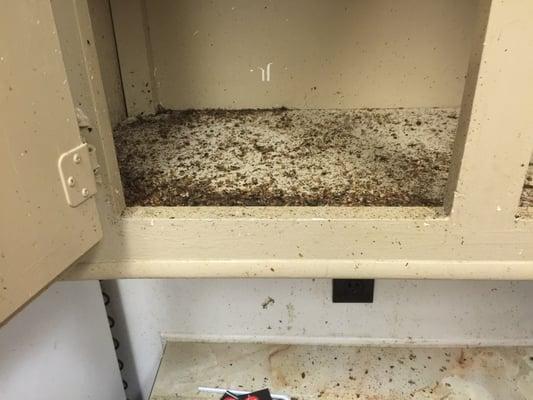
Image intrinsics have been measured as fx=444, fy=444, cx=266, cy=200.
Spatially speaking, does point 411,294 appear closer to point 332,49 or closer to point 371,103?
point 371,103

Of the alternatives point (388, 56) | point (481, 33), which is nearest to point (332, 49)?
point (388, 56)

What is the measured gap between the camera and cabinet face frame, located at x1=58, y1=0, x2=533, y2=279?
49 cm

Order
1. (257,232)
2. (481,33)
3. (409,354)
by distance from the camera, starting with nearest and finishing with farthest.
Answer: (481,33), (257,232), (409,354)

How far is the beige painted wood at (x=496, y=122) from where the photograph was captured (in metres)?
0.42

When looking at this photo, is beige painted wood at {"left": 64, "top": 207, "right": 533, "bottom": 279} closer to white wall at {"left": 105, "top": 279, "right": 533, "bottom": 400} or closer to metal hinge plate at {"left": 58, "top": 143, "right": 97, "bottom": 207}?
metal hinge plate at {"left": 58, "top": 143, "right": 97, "bottom": 207}

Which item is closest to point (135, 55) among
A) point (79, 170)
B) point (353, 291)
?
point (79, 170)

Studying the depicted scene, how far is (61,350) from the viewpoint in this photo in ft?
2.67

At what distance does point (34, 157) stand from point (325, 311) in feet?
2.47

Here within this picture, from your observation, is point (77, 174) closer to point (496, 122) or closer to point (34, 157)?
point (34, 157)

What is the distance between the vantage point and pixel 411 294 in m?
0.97

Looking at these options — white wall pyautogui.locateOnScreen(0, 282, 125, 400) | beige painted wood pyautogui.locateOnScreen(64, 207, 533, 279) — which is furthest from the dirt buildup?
white wall pyautogui.locateOnScreen(0, 282, 125, 400)

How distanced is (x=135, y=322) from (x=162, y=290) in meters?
0.13

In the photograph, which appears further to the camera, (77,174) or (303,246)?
(303,246)

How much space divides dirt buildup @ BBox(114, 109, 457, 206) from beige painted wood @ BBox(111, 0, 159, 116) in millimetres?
46
